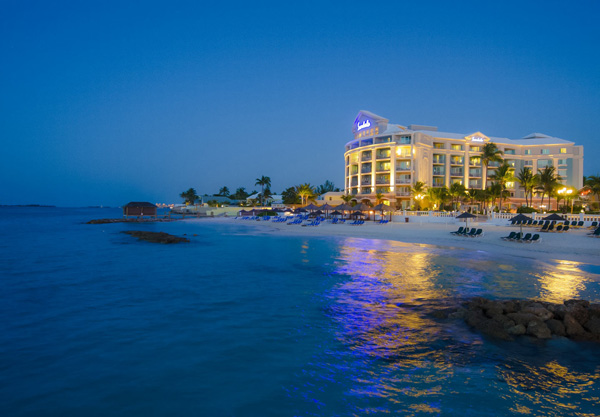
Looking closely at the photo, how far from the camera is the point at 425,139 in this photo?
60.3m

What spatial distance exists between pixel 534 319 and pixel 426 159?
5541cm

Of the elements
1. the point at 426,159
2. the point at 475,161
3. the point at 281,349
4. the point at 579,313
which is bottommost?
the point at 281,349

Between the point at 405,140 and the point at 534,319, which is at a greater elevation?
the point at 405,140

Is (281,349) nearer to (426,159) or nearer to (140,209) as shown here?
(426,159)

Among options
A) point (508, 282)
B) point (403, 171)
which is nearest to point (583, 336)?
point (508, 282)

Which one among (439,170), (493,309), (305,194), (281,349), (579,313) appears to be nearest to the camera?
(281,349)

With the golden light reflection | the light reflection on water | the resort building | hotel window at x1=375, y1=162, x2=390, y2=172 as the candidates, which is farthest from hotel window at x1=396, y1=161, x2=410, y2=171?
the light reflection on water

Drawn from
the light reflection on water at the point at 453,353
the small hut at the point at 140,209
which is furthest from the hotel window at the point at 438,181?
the small hut at the point at 140,209

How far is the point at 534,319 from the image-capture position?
8.30 meters

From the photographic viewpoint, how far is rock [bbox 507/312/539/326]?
8.34 m

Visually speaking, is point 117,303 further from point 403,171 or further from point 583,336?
point 403,171

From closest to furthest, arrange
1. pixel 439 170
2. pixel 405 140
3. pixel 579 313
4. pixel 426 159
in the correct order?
pixel 579 313, pixel 405 140, pixel 426 159, pixel 439 170

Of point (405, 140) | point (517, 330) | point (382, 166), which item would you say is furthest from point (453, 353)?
point (382, 166)

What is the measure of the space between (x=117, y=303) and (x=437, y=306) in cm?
1002
